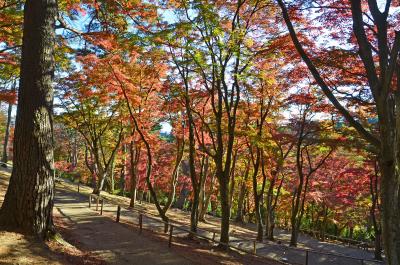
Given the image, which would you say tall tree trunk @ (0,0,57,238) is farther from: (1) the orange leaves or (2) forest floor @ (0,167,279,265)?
(1) the orange leaves

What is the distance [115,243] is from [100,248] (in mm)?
984

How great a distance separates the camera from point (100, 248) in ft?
36.2

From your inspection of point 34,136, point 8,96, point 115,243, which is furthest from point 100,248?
point 8,96

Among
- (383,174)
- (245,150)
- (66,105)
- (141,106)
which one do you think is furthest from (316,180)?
(383,174)

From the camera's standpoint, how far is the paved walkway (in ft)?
34.0

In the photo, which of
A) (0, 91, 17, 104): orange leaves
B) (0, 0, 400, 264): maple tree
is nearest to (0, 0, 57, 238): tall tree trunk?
(0, 0, 400, 264): maple tree

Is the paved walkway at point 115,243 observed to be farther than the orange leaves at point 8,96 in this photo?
No

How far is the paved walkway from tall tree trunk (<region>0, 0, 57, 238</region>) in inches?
132

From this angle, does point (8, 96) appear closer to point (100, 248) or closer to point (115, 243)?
point (115, 243)

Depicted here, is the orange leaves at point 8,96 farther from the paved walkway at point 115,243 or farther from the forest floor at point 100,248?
the paved walkway at point 115,243

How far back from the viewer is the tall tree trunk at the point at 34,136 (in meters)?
6.81

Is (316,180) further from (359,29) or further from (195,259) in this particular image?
(359,29)

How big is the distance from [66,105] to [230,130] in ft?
50.7

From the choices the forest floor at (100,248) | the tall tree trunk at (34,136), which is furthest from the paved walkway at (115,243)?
the tall tree trunk at (34,136)
